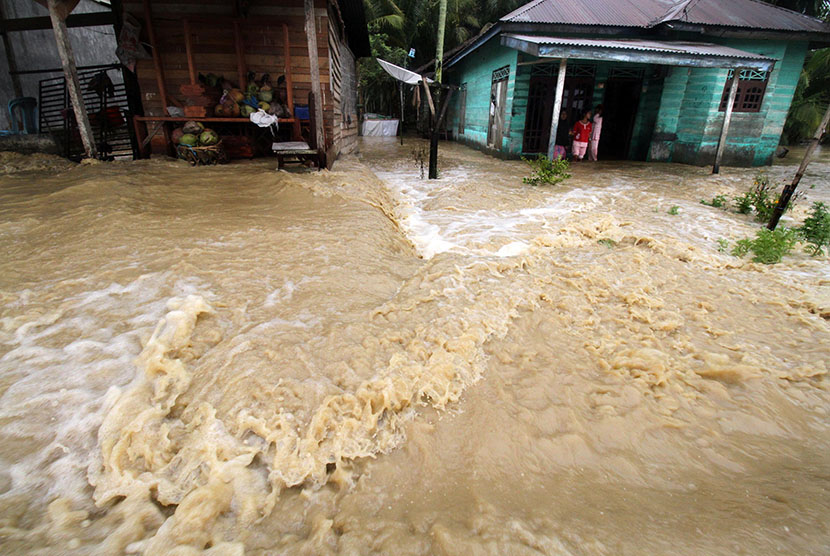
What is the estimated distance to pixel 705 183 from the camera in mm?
9812

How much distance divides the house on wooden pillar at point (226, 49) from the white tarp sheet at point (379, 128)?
43.6 feet

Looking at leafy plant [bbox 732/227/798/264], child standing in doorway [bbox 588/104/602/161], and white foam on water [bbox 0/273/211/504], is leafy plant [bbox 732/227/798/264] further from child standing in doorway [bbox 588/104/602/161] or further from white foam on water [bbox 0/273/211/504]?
child standing in doorway [bbox 588/104/602/161]

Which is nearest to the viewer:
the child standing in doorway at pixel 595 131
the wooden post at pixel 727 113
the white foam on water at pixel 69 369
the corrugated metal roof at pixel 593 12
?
the white foam on water at pixel 69 369

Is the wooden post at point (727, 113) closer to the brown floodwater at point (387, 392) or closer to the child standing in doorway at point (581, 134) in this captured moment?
the child standing in doorway at point (581, 134)

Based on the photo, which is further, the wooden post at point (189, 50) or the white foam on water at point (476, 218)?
the wooden post at point (189, 50)

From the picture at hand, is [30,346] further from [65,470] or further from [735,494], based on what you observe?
[735,494]

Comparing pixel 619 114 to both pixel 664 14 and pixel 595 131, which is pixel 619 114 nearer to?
pixel 664 14

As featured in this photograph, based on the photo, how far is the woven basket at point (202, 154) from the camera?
7.48 m

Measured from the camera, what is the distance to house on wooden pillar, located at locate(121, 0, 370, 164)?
745 cm

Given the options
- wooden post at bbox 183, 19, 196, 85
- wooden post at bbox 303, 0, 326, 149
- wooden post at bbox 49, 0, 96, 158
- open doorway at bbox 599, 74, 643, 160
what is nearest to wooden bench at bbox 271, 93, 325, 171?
wooden post at bbox 303, 0, 326, 149

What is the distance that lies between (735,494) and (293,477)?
220 cm

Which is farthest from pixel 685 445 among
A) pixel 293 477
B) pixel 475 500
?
pixel 293 477

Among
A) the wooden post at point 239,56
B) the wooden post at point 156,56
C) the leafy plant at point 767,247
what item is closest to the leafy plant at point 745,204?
the leafy plant at point 767,247

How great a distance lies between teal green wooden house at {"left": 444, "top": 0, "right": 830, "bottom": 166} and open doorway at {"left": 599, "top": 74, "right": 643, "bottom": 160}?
0.08 meters
